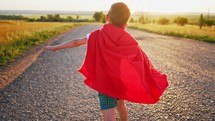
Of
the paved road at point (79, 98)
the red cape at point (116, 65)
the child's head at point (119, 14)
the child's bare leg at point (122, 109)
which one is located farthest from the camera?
the paved road at point (79, 98)

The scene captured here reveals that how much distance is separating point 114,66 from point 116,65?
0.02 m

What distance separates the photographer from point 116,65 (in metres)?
3.01

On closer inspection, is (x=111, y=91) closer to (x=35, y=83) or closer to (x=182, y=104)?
(x=182, y=104)

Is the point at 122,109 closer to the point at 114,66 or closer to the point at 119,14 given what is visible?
the point at 114,66

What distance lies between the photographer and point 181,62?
10.2 meters

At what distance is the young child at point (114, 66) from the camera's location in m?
2.96

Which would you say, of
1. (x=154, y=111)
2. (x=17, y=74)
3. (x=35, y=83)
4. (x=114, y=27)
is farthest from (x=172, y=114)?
(x=17, y=74)

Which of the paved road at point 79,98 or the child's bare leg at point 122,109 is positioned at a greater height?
the child's bare leg at point 122,109

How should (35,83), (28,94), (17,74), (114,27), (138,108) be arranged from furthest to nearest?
1. (17,74)
2. (35,83)
3. (28,94)
4. (138,108)
5. (114,27)

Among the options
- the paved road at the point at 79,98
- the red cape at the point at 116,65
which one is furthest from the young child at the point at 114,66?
the paved road at the point at 79,98

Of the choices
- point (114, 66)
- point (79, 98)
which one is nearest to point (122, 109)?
point (114, 66)

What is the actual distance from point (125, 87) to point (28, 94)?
3.48m

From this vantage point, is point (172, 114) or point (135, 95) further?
point (172, 114)

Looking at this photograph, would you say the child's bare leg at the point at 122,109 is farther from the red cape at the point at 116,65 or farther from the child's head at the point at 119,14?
the child's head at the point at 119,14
